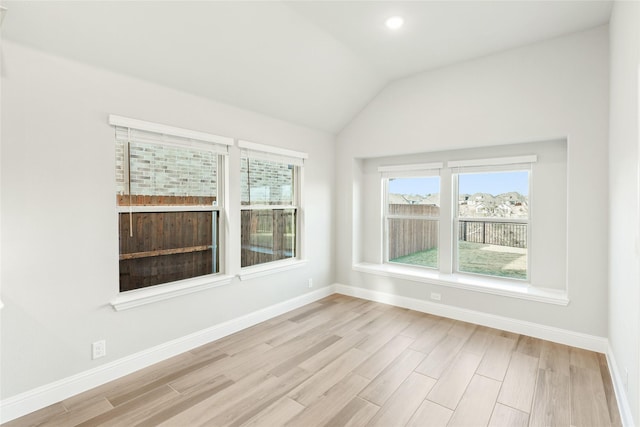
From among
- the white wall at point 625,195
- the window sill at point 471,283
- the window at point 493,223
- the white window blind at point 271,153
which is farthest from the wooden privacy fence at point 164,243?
the white wall at point 625,195

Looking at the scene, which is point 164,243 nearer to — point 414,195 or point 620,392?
point 414,195

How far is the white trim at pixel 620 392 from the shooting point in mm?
1972

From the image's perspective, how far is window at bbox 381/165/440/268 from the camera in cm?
443

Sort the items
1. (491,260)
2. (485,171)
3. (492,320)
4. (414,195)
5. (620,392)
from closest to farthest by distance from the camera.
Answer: (620,392)
(492,320)
(485,171)
(491,260)
(414,195)

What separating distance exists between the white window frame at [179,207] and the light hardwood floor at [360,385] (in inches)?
24.2

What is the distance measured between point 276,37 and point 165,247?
2254 millimetres

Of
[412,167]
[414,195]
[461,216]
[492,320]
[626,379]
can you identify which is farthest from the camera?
[414,195]

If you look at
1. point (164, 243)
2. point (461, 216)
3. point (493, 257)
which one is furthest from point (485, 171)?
point (164, 243)

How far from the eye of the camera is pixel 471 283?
12.5 feet

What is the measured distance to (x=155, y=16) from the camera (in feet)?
7.76

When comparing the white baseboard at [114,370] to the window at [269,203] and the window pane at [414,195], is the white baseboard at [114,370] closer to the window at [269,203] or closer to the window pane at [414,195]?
the window at [269,203]

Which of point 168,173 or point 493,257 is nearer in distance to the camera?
point 168,173

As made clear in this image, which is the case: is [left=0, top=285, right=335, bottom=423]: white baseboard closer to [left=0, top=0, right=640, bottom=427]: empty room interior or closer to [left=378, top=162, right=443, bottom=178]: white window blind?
[left=0, top=0, right=640, bottom=427]: empty room interior

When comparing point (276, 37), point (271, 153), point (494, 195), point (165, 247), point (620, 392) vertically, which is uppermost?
point (276, 37)
